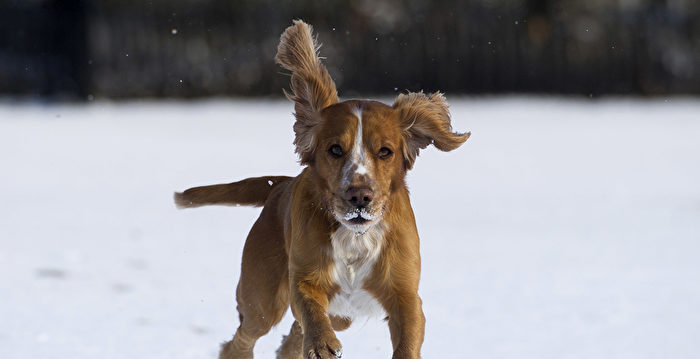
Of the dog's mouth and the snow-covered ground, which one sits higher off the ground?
the dog's mouth

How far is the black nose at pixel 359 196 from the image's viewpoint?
342cm

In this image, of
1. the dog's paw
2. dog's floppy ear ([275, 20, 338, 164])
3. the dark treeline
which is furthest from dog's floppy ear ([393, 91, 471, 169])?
the dark treeline

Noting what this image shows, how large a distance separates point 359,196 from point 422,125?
58 centimetres

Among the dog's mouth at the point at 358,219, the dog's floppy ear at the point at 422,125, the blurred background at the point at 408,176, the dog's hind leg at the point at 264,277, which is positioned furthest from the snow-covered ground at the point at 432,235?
the dog's mouth at the point at 358,219

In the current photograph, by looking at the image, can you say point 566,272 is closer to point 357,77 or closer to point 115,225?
point 115,225

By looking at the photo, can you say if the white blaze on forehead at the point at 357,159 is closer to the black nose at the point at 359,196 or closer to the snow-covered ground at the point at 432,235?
the black nose at the point at 359,196

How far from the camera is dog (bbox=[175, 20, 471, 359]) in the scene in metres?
3.51

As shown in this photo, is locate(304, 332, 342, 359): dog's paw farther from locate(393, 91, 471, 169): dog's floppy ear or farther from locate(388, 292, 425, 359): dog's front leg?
locate(393, 91, 471, 169): dog's floppy ear

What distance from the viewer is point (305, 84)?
3939 millimetres

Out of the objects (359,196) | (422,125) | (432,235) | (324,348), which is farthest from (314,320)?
(432,235)

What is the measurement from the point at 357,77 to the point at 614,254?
11.1 m

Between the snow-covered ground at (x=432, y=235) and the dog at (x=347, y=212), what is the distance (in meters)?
0.62

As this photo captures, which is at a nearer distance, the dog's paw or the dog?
the dog's paw

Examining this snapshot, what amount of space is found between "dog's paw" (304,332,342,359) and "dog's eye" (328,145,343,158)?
1.91 feet
